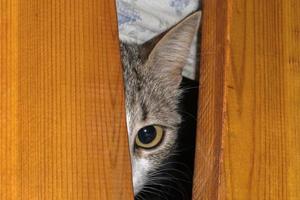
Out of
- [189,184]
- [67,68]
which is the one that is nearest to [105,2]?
[67,68]

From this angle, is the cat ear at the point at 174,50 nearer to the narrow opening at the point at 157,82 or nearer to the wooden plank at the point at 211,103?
the narrow opening at the point at 157,82

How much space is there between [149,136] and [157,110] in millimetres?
90

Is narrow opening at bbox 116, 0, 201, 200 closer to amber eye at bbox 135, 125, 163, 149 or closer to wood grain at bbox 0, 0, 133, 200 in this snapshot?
amber eye at bbox 135, 125, 163, 149

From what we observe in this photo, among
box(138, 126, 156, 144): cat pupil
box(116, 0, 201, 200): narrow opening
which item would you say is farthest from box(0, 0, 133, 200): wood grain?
box(138, 126, 156, 144): cat pupil

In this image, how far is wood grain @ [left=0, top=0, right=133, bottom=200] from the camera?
0.94 meters

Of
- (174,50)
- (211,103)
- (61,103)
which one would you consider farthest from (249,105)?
(174,50)

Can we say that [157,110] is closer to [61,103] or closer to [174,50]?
[174,50]

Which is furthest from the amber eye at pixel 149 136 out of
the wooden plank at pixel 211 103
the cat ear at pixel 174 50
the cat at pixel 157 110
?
the wooden plank at pixel 211 103

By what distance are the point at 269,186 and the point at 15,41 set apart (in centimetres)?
54

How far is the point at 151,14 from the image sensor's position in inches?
66.6

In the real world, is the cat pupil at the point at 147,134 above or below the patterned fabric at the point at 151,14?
below

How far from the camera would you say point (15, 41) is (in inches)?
38.7

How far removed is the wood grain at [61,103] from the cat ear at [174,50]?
566mm

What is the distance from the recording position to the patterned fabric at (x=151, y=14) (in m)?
1.65
